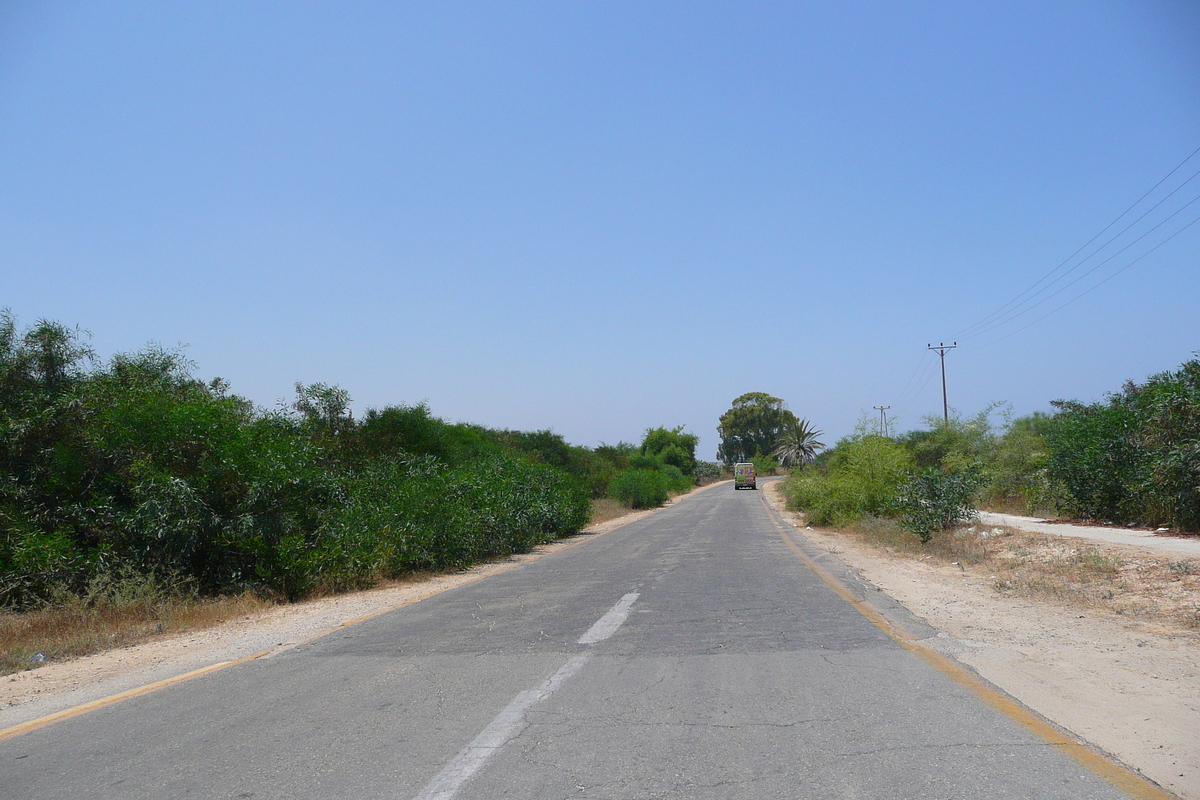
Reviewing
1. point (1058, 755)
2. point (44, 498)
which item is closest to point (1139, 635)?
point (1058, 755)

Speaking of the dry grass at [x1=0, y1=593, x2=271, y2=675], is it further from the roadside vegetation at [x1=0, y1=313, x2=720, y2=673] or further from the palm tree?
the palm tree

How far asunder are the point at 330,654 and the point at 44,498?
8061 mm

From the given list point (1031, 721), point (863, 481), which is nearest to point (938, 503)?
point (863, 481)

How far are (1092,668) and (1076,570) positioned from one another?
6421 mm

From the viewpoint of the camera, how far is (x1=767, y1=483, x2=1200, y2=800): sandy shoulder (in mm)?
4676

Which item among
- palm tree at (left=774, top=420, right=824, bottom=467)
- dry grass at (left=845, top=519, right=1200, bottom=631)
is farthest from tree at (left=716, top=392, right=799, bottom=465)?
dry grass at (left=845, top=519, right=1200, bottom=631)

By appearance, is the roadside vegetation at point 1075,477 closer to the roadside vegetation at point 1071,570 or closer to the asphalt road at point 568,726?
the roadside vegetation at point 1071,570

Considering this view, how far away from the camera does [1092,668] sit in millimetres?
6523

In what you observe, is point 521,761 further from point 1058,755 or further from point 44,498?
point 44,498

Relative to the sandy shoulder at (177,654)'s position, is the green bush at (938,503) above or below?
above

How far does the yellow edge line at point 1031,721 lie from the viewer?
13.2 feet

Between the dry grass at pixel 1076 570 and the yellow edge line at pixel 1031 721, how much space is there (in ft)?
10.00

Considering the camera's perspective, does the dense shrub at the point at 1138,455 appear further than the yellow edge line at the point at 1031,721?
Yes

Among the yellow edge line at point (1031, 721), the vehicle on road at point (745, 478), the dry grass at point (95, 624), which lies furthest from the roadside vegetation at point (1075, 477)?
the vehicle on road at point (745, 478)
